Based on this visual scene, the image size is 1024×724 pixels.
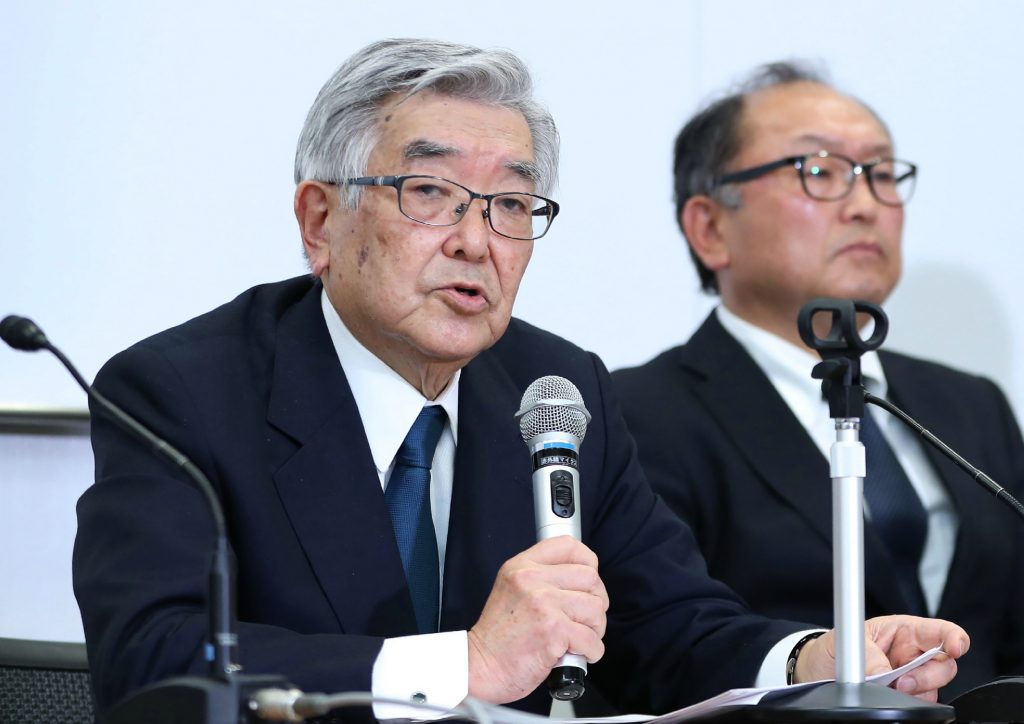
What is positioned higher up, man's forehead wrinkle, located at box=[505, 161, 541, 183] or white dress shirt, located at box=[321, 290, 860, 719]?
man's forehead wrinkle, located at box=[505, 161, 541, 183]

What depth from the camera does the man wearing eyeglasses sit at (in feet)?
8.24

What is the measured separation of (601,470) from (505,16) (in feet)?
3.82

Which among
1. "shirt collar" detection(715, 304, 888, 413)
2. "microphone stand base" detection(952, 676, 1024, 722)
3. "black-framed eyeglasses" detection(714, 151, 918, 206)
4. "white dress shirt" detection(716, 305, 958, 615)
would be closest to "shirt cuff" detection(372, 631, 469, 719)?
"microphone stand base" detection(952, 676, 1024, 722)

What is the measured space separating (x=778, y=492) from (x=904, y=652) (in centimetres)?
84

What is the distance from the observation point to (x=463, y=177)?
186 cm

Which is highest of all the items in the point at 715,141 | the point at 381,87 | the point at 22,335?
the point at 715,141

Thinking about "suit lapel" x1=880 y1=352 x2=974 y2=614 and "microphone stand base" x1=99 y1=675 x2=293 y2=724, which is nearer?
"microphone stand base" x1=99 y1=675 x2=293 y2=724

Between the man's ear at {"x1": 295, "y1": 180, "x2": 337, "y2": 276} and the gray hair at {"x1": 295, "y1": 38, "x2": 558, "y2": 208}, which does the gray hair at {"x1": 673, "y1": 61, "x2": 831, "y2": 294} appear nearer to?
the gray hair at {"x1": 295, "y1": 38, "x2": 558, "y2": 208}

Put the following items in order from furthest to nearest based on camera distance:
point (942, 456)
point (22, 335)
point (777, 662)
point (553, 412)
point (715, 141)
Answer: point (715, 141) → point (942, 456) → point (777, 662) → point (553, 412) → point (22, 335)

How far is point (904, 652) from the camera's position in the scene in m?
1.69

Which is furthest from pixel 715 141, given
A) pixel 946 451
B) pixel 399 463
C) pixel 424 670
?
pixel 424 670

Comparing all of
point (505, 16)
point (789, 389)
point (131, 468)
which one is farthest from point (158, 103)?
point (789, 389)

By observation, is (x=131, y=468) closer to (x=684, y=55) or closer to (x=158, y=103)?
(x=158, y=103)

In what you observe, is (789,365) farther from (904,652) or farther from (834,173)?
(904,652)
